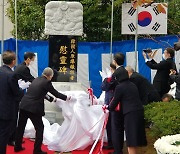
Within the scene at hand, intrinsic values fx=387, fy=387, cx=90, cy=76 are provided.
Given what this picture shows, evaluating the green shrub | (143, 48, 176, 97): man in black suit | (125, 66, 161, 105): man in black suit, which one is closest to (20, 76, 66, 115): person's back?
(125, 66, 161, 105): man in black suit

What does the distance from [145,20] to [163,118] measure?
591 cm

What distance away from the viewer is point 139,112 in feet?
19.4

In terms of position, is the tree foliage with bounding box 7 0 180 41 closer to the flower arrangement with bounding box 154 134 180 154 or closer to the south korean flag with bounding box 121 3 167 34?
the south korean flag with bounding box 121 3 167 34

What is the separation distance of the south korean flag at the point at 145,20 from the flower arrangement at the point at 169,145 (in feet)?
20.0

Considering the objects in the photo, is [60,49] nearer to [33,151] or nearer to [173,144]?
[33,151]

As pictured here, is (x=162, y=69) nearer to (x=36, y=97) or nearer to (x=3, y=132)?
(x=36, y=97)

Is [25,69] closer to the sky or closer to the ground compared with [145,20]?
closer to the ground

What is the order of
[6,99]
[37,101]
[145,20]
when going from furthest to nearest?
A: [145,20] < [37,101] < [6,99]

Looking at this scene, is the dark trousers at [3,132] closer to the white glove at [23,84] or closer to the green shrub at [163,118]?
the white glove at [23,84]

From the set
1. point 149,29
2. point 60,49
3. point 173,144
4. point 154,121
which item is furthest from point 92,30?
point 173,144

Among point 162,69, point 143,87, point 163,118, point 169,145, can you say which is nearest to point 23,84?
point 143,87

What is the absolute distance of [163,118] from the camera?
5492 millimetres

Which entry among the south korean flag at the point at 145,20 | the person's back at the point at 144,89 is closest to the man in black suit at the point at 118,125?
the person's back at the point at 144,89

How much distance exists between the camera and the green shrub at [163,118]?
17.2 feet
